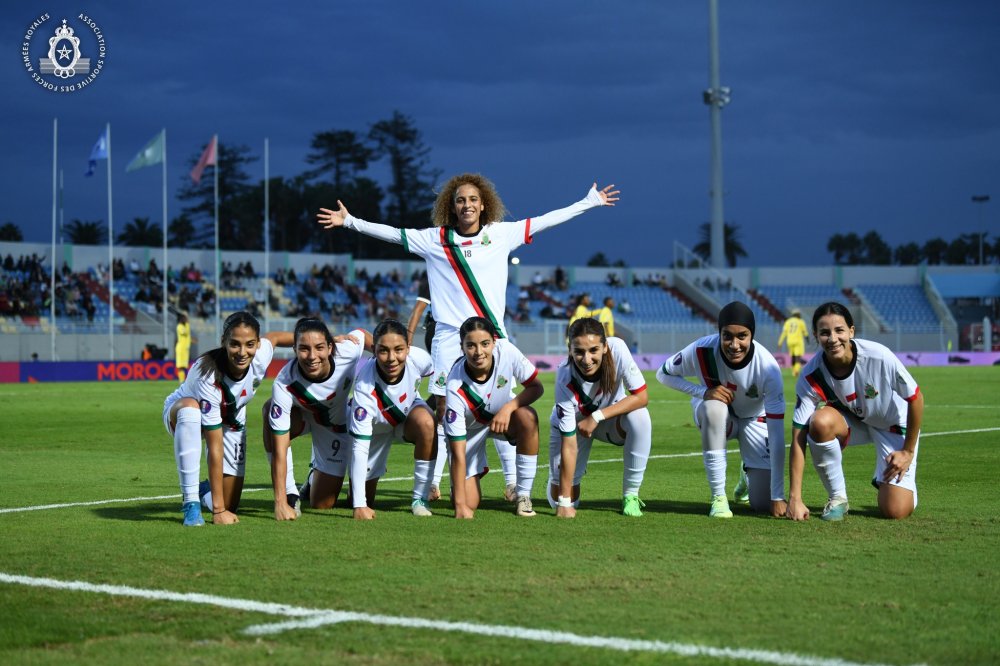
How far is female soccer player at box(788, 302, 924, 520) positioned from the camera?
746 cm

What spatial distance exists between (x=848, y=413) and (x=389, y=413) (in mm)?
2959

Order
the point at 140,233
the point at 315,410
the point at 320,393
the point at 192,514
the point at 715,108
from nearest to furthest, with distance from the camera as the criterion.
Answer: the point at 192,514 < the point at 320,393 < the point at 315,410 < the point at 715,108 < the point at 140,233

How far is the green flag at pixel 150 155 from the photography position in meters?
44.0

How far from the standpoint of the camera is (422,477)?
7.97 metres

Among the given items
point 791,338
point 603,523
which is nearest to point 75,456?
point 603,523

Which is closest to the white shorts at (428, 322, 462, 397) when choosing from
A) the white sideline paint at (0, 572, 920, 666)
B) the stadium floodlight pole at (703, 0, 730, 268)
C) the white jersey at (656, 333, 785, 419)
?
the white jersey at (656, 333, 785, 419)

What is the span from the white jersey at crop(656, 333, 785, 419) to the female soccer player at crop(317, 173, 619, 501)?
54.8 inches

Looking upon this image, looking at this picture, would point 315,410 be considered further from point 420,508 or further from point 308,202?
point 308,202

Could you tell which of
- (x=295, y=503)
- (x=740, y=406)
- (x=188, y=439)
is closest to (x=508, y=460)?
(x=295, y=503)

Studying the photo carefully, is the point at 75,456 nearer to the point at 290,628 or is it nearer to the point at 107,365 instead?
the point at 290,628

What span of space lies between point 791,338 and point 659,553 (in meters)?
32.6

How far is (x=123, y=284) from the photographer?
51469 mm

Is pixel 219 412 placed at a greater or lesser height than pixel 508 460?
greater

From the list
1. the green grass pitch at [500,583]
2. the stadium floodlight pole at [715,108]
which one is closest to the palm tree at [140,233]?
the stadium floodlight pole at [715,108]
